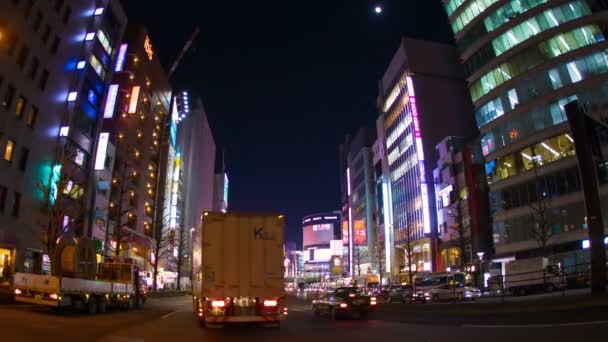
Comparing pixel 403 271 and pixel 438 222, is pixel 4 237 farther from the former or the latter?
pixel 403 271

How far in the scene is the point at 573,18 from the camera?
5119 cm

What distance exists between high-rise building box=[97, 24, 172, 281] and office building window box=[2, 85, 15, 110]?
71.2 feet

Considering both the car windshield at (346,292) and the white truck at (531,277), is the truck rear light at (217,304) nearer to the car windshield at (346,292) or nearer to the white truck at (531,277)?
the car windshield at (346,292)

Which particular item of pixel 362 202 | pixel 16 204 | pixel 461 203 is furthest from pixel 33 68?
pixel 362 202

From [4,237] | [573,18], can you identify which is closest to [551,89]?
[573,18]

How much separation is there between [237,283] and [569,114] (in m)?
16.2

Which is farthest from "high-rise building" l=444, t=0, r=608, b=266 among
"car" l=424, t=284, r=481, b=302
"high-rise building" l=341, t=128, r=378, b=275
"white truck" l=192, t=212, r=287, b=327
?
"high-rise building" l=341, t=128, r=378, b=275

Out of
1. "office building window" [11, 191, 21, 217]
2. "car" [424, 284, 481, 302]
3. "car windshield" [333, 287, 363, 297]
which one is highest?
"office building window" [11, 191, 21, 217]

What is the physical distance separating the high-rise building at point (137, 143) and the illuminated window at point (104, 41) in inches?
72.8

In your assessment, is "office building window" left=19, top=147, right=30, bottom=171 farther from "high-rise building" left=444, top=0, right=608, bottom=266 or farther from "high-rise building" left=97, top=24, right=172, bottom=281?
"high-rise building" left=444, top=0, right=608, bottom=266

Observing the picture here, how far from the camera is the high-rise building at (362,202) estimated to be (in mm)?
123000

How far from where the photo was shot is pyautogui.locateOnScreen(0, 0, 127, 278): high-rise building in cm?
3828

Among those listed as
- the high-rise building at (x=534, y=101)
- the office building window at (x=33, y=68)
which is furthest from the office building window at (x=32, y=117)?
the high-rise building at (x=534, y=101)

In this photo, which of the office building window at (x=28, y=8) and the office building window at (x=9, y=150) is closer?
the office building window at (x=9, y=150)
